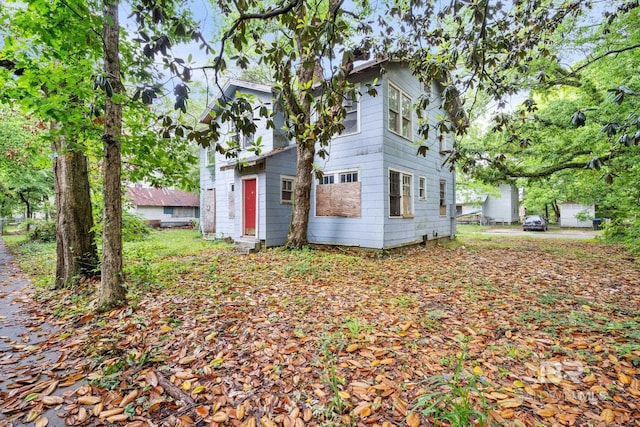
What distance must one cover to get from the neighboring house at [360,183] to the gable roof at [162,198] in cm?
2077

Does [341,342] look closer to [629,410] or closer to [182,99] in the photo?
[629,410]

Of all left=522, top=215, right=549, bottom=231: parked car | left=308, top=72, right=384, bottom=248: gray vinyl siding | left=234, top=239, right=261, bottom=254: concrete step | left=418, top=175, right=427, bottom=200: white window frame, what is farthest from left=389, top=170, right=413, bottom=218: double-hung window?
left=522, top=215, right=549, bottom=231: parked car

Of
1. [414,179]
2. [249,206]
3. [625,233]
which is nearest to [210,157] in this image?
[249,206]

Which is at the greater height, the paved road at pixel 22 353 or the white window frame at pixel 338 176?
the white window frame at pixel 338 176

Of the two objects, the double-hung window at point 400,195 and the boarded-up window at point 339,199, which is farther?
the double-hung window at point 400,195

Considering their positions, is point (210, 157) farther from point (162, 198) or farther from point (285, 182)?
point (162, 198)

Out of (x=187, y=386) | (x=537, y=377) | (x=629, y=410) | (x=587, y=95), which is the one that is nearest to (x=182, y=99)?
→ (x=187, y=386)

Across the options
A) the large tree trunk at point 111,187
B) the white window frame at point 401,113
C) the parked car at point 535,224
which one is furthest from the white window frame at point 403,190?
the parked car at point 535,224

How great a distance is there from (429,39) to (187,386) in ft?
18.0

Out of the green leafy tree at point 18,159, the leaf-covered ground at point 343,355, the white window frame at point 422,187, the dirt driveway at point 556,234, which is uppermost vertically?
the green leafy tree at point 18,159

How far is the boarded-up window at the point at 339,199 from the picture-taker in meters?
9.01

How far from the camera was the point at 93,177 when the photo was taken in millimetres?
5988

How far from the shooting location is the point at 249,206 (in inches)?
423

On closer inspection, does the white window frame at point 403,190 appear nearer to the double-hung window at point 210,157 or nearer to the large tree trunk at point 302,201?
the large tree trunk at point 302,201
